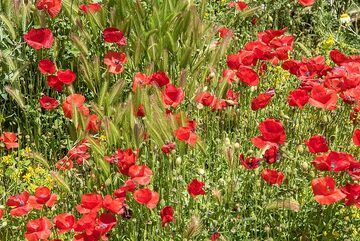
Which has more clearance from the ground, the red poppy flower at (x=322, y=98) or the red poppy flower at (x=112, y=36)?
the red poppy flower at (x=322, y=98)

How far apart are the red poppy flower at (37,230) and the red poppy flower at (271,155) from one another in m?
0.72

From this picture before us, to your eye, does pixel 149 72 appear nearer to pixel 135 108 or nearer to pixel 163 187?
pixel 135 108

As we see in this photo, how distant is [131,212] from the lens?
2.42m

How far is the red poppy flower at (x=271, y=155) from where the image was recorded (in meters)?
2.41

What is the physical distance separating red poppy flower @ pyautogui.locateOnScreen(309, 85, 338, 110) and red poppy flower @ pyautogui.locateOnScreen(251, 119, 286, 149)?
0.21m

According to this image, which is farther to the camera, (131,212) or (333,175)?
(333,175)

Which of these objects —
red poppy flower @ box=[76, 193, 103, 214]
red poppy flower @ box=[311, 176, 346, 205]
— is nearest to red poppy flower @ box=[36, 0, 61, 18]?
red poppy flower @ box=[76, 193, 103, 214]

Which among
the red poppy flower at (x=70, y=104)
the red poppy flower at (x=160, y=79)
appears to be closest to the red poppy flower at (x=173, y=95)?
the red poppy flower at (x=160, y=79)

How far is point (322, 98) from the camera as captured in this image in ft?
8.20

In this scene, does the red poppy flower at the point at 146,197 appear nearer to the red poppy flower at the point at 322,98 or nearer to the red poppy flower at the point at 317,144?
the red poppy flower at the point at 317,144

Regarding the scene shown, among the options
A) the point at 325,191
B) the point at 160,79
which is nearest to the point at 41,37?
the point at 160,79

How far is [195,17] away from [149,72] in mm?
457

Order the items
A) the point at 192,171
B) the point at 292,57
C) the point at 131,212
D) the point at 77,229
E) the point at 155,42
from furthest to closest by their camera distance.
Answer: the point at 292,57
the point at 155,42
the point at 192,171
the point at 131,212
the point at 77,229

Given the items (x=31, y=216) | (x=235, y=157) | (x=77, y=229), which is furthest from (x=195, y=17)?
(x=77, y=229)
